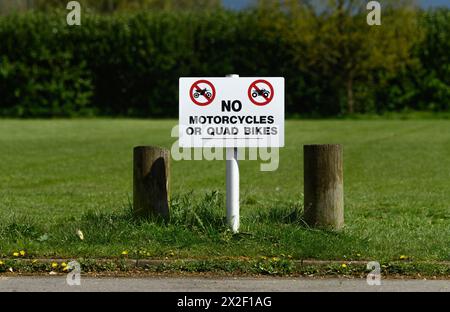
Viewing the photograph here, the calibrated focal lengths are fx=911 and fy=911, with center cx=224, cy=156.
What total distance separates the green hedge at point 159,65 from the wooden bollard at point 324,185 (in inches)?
1238

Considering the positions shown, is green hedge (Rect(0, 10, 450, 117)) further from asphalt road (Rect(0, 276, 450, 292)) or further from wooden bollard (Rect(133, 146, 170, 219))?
asphalt road (Rect(0, 276, 450, 292))

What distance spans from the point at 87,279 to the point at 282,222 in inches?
95.0

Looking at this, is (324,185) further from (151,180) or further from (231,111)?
(151,180)

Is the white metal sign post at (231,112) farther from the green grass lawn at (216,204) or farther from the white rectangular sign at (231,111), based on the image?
the green grass lawn at (216,204)

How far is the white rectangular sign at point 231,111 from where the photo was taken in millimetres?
8617

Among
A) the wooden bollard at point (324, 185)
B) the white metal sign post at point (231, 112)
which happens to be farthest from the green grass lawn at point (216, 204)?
the white metal sign post at point (231, 112)

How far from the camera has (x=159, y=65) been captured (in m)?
41.5

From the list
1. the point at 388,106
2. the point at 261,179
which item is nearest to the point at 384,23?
the point at 388,106

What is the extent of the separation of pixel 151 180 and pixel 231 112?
1.05 meters

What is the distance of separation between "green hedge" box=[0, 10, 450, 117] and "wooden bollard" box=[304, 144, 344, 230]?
31453mm

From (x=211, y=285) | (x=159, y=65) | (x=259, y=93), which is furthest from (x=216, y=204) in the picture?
(x=159, y=65)

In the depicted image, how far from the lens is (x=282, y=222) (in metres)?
9.23

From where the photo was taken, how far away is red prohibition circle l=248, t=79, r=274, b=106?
28.3 ft
